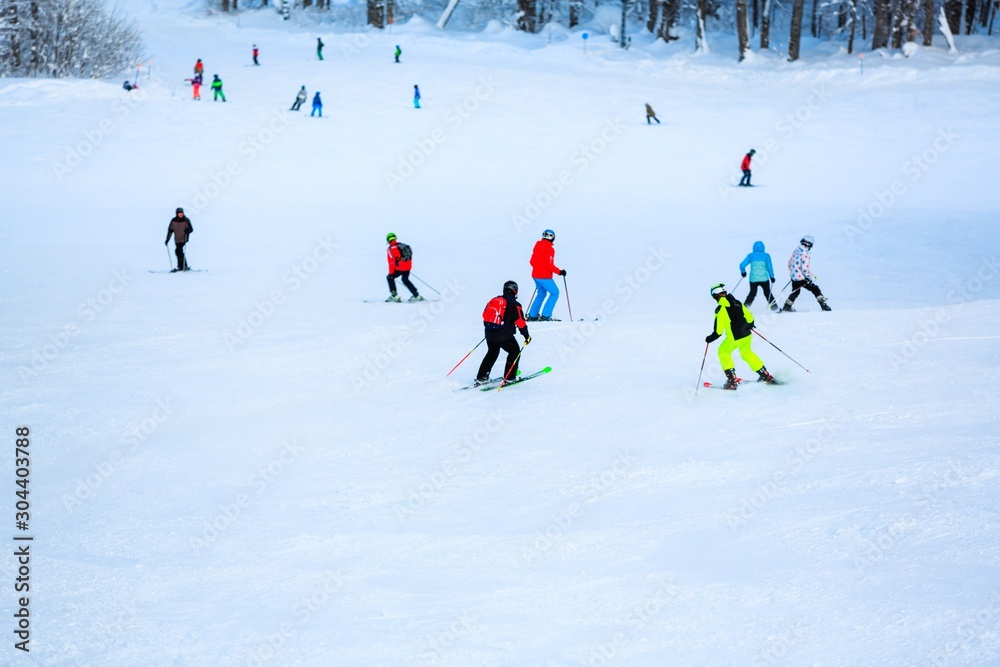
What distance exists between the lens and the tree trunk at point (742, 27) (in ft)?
133

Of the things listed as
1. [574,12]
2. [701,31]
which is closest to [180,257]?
[701,31]

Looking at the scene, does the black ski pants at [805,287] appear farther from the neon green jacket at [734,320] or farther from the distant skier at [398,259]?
the distant skier at [398,259]

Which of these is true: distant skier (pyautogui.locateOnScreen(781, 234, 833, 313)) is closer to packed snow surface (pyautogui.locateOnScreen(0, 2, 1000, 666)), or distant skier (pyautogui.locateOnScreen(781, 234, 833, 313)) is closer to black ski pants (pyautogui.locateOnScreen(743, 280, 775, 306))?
black ski pants (pyautogui.locateOnScreen(743, 280, 775, 306))

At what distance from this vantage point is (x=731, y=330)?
9.65 m

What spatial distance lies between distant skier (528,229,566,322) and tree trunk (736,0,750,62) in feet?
103

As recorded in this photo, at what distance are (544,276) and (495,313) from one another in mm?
3503

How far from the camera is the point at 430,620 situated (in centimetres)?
597

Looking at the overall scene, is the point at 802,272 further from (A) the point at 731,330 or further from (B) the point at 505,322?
(B) the point at 505,322

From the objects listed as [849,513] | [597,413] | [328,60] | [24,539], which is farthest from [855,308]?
[328,60]

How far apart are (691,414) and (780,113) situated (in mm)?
27716

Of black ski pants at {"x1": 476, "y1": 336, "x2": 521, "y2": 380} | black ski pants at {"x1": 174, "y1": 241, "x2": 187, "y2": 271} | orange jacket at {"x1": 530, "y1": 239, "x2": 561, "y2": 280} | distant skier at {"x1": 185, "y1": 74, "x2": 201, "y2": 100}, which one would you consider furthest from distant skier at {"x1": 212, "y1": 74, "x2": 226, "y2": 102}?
black ski pants at {"x1": 476, "y1": 336, "x2": 521, "y2": 380}

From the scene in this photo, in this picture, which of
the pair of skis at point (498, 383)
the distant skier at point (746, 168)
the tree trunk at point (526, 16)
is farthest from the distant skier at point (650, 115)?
the pair of skis at point (498, 383)

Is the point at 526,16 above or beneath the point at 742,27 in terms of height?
above

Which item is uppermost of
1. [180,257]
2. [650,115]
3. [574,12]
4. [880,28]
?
[574,12]
